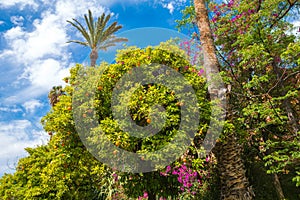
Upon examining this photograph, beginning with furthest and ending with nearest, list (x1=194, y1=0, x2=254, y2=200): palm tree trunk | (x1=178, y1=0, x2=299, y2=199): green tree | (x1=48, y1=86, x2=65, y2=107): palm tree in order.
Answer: (x1=48, y1=86, x2=65, y2=107): palm tree < (x1=194, y1=0, x2=254, y2=200): palm tree trunk < (x1=178, y1=0, x2=299, y2=199): green tree

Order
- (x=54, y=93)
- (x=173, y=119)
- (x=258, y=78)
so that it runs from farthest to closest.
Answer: (x=54, y=93) < (x=258, y=78) < (x=173, y=119)

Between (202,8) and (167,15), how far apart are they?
15.1 ft

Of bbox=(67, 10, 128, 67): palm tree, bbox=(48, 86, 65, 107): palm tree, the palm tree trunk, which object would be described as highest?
bbox=(67, 10, 128, 67): palm tree

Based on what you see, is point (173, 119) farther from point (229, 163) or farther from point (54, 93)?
point (54, 93)

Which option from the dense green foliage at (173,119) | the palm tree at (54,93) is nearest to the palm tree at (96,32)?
the palm tree at (54,93)

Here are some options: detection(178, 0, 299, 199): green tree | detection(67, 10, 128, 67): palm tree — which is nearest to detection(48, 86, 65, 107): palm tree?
detection(67, 10, 128, 67): palm tree

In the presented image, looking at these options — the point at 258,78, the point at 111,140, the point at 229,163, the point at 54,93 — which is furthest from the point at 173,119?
the point at 54,93

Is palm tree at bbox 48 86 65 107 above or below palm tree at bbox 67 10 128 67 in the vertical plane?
below

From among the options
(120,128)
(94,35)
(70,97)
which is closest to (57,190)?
(70,97)

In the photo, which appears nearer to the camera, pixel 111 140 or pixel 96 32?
pixel 111 140

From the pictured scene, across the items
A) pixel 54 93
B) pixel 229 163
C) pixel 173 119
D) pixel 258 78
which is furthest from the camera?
pixel 54 93

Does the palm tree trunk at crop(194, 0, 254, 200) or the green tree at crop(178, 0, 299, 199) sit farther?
the palm tree trunk at crop(194, 0, 254, 200)

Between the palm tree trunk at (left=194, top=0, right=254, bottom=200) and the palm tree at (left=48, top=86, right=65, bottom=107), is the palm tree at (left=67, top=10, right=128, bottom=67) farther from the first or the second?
the palm tree trunk at (left=194, top=0, right=254, bottom=200)

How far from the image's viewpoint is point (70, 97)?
6.40 meters
